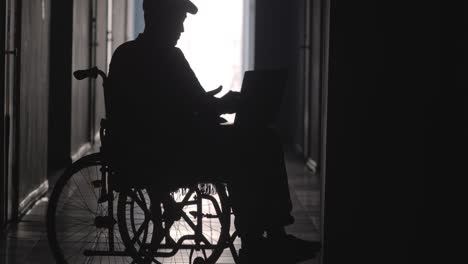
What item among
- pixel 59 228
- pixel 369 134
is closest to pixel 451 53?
pixel 369 134

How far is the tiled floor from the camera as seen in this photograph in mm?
3498

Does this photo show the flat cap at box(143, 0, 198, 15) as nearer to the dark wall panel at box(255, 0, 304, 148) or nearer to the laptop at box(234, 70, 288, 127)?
the laptop at box(234, 70, 288, 127)

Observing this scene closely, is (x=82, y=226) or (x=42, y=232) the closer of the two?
(x=42, y=232)

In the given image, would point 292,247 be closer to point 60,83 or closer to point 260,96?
point 260,96

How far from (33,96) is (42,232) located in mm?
1054

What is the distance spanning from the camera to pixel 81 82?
7.46 metres

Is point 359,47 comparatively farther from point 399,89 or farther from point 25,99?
point 25,99

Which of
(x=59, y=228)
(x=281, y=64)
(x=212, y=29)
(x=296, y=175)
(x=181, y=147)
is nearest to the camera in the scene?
(x=181, y=147)

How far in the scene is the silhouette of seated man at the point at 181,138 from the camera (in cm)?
282

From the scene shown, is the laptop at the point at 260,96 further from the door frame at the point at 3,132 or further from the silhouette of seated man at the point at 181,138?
the door frame at the point at 3,132

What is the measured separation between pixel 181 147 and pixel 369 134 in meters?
0.75

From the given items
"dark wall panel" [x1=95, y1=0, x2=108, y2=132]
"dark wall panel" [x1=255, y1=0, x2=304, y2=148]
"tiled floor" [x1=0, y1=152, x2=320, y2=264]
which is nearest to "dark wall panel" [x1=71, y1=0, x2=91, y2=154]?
"dark wall panel" [x1=95, y1=0, x2=108, y2=132]

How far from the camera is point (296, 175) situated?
664 cm

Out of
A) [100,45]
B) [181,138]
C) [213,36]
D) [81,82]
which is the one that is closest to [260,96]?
[181,138]
